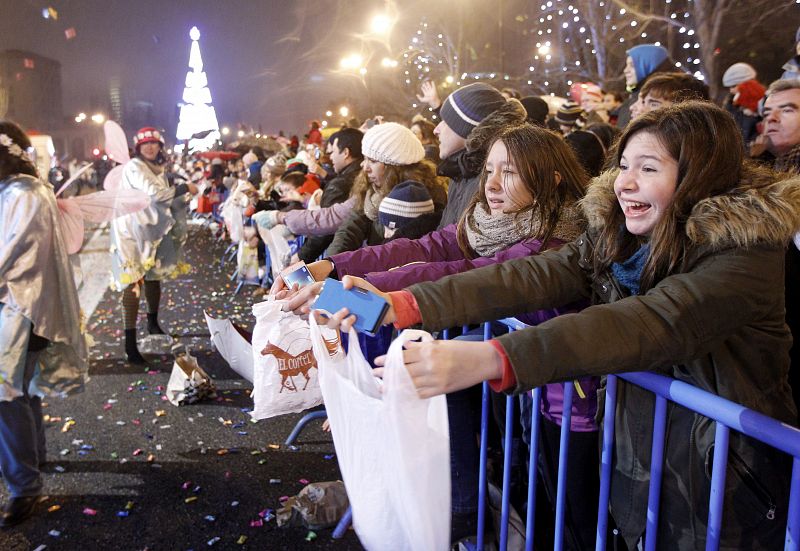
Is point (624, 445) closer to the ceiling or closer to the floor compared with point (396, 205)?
closer to the floor

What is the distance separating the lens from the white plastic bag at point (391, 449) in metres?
1.47

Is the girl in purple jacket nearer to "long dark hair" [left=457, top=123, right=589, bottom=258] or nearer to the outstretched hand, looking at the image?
"long dark hair" [left=457, top=123, right=589, bottom=258]

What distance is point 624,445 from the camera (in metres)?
1.87

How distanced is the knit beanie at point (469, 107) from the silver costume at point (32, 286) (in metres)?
2.56

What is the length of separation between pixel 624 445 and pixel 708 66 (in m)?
14.7

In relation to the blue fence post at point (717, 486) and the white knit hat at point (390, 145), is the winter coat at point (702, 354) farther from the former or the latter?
the white knit hat at point (390, 145)

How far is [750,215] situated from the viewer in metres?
1.61

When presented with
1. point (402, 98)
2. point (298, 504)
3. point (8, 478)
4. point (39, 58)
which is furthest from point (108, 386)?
point (39, 58)

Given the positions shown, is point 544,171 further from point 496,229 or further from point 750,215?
point 750,215

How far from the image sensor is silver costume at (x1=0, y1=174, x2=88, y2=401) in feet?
11.7

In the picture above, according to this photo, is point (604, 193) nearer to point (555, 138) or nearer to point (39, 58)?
point (555, 138)

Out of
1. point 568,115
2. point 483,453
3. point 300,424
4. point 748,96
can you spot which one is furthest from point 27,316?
point 748,96

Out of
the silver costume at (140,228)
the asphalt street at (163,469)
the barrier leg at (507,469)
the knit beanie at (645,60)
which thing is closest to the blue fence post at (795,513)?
the barrier leg at (507,469)

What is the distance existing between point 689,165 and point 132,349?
6026 millimetres
